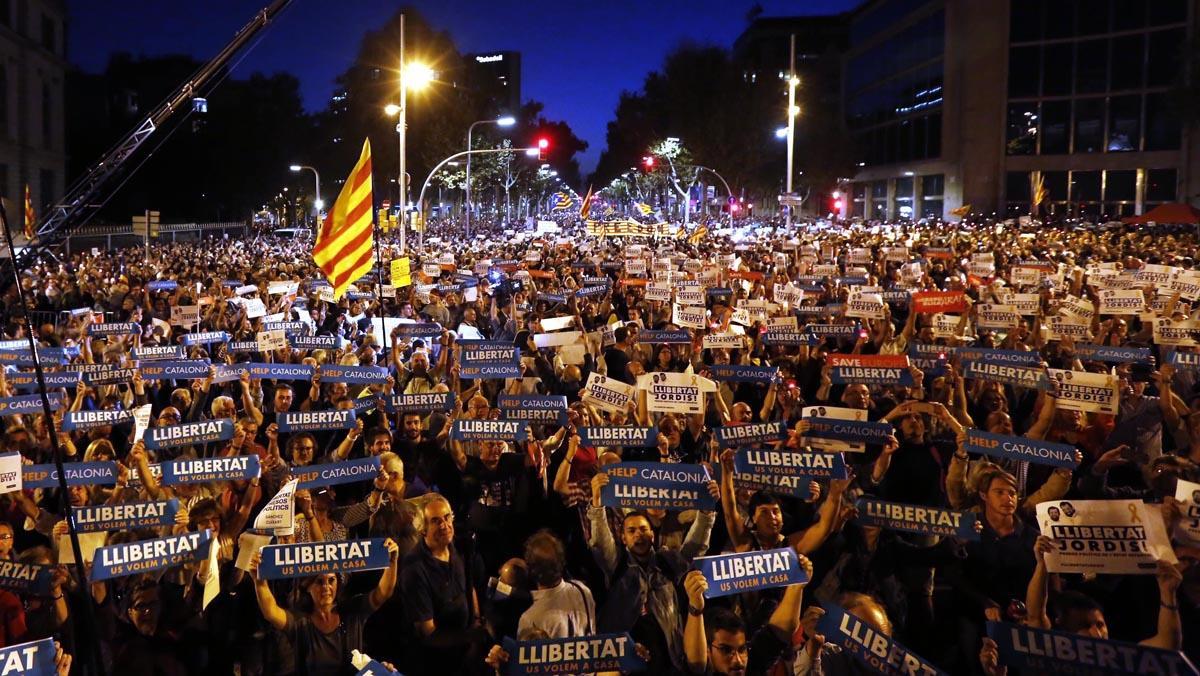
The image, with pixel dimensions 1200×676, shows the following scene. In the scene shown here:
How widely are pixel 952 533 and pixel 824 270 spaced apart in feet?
49.7

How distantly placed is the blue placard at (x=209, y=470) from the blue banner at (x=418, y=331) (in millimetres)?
5797

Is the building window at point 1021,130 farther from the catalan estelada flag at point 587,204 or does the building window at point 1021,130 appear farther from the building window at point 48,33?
the building window at point 48,33

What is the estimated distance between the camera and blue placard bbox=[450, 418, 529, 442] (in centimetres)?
775

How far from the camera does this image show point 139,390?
1044 centimetres

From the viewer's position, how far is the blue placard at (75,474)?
693cm

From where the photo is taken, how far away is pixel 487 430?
25.5 feet

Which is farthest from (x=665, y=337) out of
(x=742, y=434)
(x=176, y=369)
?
(x=176, y=369)

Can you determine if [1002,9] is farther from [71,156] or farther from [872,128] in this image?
[71,156]

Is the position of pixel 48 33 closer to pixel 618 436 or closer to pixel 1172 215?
pixel 1172 215

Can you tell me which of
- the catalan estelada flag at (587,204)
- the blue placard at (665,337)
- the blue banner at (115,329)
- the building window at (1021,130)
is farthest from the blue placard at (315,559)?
the building window at (1021,130)

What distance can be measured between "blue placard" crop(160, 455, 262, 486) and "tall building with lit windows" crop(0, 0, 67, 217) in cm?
4352

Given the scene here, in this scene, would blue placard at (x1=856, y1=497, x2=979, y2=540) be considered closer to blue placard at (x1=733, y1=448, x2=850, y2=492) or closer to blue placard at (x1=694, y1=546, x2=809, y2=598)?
blue placard at (x1=733, y1=448, x2=850, y2=492)

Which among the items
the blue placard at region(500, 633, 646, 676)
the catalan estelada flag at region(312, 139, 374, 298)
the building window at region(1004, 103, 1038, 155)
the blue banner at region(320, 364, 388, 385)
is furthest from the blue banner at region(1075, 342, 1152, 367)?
the building window at region(1004, 103, 1038, 155)

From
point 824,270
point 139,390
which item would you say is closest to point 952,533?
point 139,390
